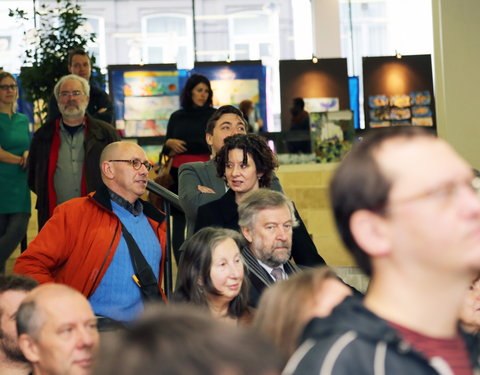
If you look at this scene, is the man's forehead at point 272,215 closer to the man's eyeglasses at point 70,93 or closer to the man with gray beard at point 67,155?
the man with gray beard at point 67,155

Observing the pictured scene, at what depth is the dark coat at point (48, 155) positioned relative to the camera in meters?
6.75

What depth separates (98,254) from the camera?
A: 527 centimetres

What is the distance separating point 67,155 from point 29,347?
11.6ft

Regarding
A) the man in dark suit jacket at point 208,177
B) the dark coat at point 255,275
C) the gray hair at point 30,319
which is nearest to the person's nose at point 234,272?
the dark coat at point 255,275

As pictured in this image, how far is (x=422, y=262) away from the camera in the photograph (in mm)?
1686

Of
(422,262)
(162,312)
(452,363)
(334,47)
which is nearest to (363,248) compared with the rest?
(422,262)

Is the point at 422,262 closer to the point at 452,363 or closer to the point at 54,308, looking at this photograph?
the point at 452,363

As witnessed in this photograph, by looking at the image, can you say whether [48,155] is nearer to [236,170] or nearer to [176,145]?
[176,145]

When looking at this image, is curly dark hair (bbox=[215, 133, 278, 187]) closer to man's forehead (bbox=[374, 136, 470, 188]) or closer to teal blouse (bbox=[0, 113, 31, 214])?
teal blouse (bbox=[0, 113, 31, 214])

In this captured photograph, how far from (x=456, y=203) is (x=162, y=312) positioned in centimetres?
60

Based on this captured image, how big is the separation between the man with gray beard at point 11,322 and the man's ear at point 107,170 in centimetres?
165

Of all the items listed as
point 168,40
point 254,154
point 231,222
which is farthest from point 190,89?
point 168,40

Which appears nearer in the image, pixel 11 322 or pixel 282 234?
pixel 11 322

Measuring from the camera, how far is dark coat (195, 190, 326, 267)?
210 inches
